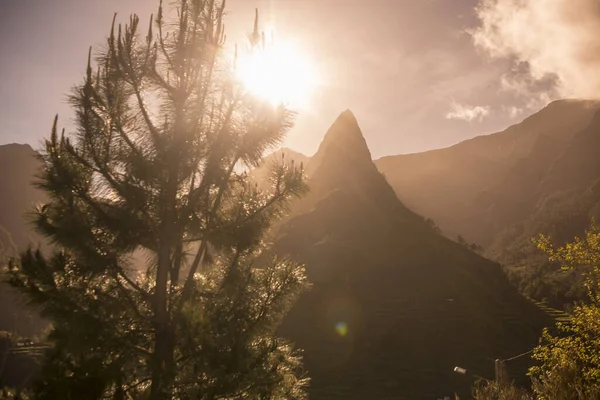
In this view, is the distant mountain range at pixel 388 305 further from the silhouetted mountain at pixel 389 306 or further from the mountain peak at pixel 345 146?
the mountain peak at pixel 345 146

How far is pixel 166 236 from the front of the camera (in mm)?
7234

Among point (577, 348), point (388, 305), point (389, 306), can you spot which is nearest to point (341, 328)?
point (389, 306)

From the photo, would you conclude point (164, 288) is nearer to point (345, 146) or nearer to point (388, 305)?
point (388, 305)

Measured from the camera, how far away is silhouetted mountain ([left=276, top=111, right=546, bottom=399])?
5991 centimetres

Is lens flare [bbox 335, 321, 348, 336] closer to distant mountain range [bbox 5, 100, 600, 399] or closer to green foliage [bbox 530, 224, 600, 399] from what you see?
distant mountain range [bbox 5, 100, 600, 399]

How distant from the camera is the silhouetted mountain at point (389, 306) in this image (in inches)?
2359

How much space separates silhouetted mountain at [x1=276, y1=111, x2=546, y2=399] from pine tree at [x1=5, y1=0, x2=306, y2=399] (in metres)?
49.5

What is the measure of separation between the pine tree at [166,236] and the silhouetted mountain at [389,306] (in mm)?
49483

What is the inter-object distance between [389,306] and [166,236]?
8013 cm

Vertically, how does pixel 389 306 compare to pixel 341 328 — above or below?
above

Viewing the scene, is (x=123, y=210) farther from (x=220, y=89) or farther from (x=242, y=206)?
(x=220, y=89)

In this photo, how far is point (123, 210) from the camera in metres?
6.88

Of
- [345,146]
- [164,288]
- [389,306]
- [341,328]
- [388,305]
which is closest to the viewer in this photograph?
[164,288]

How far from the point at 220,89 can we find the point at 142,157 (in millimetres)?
2047
